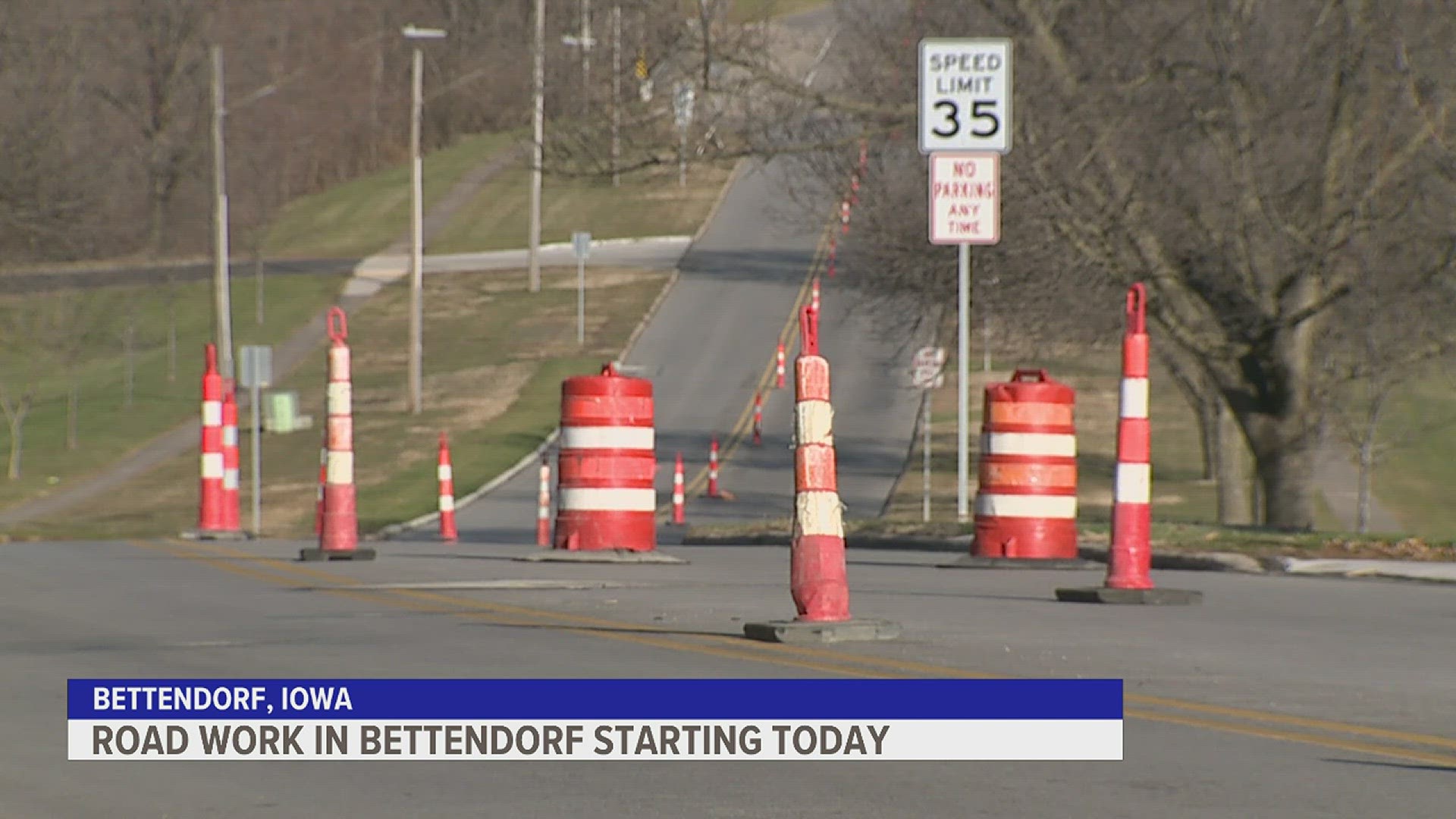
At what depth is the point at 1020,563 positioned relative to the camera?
18.9 metres

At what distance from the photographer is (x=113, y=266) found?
95.1 metres

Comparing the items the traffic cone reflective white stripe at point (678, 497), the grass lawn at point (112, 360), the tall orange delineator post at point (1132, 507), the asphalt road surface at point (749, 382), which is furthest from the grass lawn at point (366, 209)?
the tall orange delineator post at point (1132, 507)

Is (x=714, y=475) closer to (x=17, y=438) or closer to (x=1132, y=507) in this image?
(x=17, y=438)

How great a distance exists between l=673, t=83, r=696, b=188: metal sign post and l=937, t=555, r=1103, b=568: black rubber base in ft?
33.6

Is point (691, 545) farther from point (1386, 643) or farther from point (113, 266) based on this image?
point (113, 266)

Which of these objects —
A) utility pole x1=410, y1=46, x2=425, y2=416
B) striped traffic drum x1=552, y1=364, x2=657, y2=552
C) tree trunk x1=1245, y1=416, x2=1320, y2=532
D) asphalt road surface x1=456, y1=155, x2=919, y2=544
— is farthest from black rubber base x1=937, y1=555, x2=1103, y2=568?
utility pole x1=410, y1=46, x2=425, y2=416

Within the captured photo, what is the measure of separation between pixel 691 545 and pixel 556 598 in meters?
10.8

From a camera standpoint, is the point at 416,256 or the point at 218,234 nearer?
the point at 416,256

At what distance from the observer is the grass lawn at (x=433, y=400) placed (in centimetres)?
4497

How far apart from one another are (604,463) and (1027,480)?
3.12m

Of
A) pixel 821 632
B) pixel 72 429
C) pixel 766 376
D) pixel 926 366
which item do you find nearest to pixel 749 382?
pixel 766 376

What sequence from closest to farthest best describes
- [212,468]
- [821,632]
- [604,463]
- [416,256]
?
→ 1. [821,632]
2. [604,463]
3. [212,468]
4. [416,256]

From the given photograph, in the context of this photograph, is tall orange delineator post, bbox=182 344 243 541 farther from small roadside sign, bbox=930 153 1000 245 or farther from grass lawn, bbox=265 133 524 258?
grass lawn, bbox=265 133 524 258

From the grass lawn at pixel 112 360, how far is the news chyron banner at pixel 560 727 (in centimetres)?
4489
